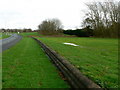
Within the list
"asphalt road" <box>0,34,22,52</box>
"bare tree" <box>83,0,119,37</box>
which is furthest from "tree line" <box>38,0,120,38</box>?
"asphalt road" <box>0,34,22,52</box>

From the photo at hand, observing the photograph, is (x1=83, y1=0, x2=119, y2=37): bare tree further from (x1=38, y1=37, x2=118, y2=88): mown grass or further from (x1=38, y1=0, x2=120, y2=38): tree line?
(x1=38, y1=37, x2=118, y2=88): mown grass

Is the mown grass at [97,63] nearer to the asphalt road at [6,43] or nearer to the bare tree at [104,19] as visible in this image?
the asphalt road at [6,43]

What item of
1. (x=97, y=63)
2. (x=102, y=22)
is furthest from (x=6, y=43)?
(x=102, y=22)

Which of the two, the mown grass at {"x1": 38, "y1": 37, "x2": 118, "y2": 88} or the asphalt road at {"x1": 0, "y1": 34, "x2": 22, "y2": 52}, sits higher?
the asphalt road at {"x1": 0, "y1": 34, "x2": 22, "y2": 52}

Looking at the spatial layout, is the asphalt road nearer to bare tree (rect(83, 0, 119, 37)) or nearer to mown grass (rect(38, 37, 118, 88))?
mown grass (rect(38, 37, 118, 88))

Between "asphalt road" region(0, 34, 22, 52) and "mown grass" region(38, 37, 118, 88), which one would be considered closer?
"mown grass" region(38, 37, 118, 88)

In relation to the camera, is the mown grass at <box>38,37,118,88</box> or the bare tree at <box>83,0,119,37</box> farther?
the bare tree at <box>83,0,119,37</box>

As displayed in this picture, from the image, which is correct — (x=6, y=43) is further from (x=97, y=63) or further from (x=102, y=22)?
(x=102, y=22)

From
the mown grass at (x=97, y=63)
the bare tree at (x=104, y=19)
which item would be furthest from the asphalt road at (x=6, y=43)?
the bare tree at (x=104, y=19)

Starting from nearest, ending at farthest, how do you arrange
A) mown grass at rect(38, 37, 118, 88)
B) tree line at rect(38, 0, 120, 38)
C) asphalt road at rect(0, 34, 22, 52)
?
mown grass at rect(38, 37, 118, 88)
asphalt road at rect(0, 34, 22, 52)
tree line at rect(38, 0, 120, 38)

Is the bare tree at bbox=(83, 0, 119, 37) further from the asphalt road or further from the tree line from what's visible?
the asphalt road

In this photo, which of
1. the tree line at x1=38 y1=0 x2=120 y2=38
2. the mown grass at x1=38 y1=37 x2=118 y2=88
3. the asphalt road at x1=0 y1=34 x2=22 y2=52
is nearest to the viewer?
the mown grass at x1=38 y1=37 x2=118 y2=88

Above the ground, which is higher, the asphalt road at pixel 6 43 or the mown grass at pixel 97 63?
the asphalt road at pixel 6 43

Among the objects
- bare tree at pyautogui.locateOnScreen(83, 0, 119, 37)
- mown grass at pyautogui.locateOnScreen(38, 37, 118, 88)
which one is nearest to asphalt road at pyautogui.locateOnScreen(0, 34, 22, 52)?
mown grass at pyautogui.locateOnScreen(38, 37, 118, 88)
